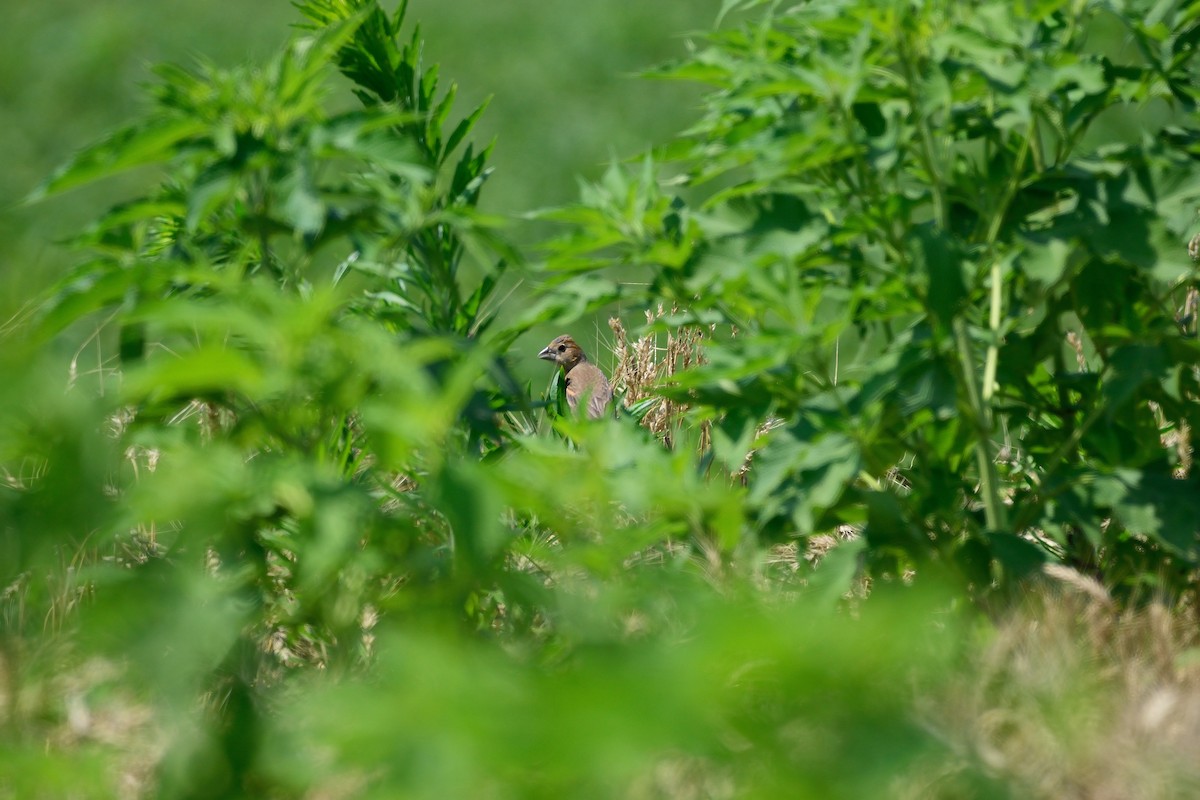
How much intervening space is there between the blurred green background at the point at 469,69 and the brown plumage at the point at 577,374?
4078 mm

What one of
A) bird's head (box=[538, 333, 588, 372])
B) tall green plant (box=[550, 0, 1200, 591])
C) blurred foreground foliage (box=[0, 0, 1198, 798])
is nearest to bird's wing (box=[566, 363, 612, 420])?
bird's head (box=[538, 333, 588, 372])

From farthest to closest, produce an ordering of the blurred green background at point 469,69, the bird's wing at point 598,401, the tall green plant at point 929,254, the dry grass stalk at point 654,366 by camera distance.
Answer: the blurred green background at point 469,69, the bird's wing at point 598,401, the dry grass stalk at point 654,366, the tall green plant at point 929,254

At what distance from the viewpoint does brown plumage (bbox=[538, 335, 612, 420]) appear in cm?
634

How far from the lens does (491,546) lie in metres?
1.90

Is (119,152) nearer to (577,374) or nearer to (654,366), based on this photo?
(654,366)

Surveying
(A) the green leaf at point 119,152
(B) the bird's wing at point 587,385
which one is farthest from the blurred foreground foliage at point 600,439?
(B) the bird's wing at point 587,385

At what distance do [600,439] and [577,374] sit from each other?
4.97 metres

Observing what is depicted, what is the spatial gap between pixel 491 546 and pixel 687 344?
2.85m

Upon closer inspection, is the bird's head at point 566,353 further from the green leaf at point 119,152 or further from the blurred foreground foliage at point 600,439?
the green leaf at point 119,152

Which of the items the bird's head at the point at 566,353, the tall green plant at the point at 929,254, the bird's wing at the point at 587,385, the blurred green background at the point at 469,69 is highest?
the tall green plant at the point at 929,254

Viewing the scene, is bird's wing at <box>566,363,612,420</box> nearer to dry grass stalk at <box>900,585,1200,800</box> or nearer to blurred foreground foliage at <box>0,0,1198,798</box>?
blurred foreground foliage at <box>0,0,1198,798</box>

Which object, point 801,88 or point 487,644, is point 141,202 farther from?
point 801,88

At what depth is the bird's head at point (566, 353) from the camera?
7552mm

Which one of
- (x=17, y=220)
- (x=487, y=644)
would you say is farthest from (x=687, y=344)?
(x=17, y=220)
